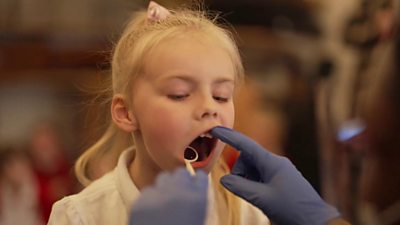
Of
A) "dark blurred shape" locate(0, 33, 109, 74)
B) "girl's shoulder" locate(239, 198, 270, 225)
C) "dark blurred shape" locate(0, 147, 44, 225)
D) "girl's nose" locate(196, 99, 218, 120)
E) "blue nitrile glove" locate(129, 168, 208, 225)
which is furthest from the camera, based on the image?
"dark blurred shape" locate(0, 33, 109, 74)

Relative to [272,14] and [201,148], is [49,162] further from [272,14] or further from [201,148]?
[201,148]

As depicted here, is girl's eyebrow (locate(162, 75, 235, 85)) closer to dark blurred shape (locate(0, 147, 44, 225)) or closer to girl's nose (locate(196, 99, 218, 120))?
girl's nose (locate(196, 99, 218, 120))

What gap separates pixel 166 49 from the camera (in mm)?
956

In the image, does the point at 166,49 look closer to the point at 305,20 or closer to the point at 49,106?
the point at 49,106

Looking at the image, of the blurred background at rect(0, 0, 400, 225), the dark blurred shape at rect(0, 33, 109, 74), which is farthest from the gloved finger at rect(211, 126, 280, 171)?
the dark blurred shape at rect(0, 33, 109, 74)

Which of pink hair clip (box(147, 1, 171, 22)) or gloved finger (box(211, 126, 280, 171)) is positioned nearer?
gloved finger (box(211, 126, 280, 171))

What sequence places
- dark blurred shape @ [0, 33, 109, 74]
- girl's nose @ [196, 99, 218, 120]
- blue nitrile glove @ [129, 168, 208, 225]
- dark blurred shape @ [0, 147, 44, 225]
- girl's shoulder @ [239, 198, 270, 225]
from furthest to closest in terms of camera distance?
1. dark blurred shape @ [0, 33, 109, 74]
2. dark blurred shape @ [0, 147, 44, 225]
3. girl's shoulder @ [239, 198, 270, 225]
4. girl's nose @ [196, 99, 218, 120]
5. blue nitrile glove @ [129, 168, 208, 225]

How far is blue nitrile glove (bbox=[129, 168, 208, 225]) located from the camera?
2.57ft

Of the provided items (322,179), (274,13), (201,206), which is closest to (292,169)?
(201,206)

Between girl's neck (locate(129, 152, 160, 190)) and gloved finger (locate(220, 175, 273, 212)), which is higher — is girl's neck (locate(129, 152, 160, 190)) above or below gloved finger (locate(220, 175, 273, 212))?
below

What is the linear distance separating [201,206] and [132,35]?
0.34m

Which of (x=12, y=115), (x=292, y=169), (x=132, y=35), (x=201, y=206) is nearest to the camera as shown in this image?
(x=201, y=206)

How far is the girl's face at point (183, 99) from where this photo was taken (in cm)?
91

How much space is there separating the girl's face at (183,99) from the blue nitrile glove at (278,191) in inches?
1.2
